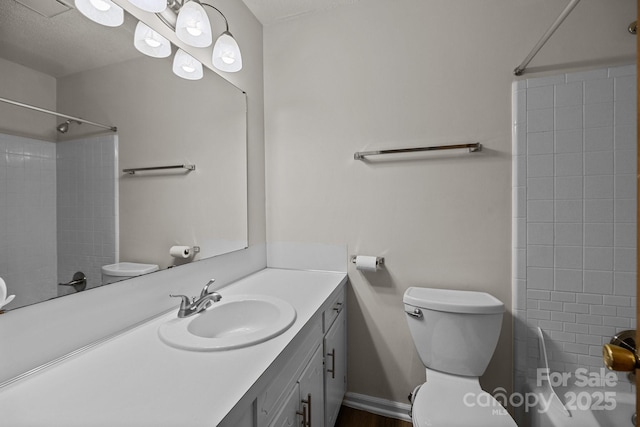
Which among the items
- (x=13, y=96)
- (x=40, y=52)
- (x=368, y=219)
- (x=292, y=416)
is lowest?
(x=292, y=416)

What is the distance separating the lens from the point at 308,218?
1.75m

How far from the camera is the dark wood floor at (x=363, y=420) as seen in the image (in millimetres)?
1540

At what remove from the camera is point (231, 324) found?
1.17 m

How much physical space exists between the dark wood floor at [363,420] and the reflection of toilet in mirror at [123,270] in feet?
4.40

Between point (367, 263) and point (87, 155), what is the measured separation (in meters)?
1.30

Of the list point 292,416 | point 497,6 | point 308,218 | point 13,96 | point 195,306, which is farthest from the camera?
point 308,218

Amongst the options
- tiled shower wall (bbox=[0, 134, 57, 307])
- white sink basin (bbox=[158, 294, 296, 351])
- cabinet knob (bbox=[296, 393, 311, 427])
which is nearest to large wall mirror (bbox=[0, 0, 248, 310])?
tiled shower wall (bbox=[0, 134, 57, 307])

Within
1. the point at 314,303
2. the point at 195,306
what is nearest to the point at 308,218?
the point at 314,303

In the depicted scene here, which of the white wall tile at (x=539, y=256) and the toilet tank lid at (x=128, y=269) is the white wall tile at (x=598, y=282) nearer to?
the white wall tile at (x=539, y=256)

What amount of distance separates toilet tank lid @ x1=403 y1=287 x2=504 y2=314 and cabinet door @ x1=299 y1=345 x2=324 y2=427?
528 millimetres

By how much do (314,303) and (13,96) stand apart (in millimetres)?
1137

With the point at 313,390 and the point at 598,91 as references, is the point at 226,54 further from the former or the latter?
the point at 598,91

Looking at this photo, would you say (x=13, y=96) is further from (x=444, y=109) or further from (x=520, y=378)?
(x=520, y=378)

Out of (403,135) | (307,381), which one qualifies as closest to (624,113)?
(403,135)
